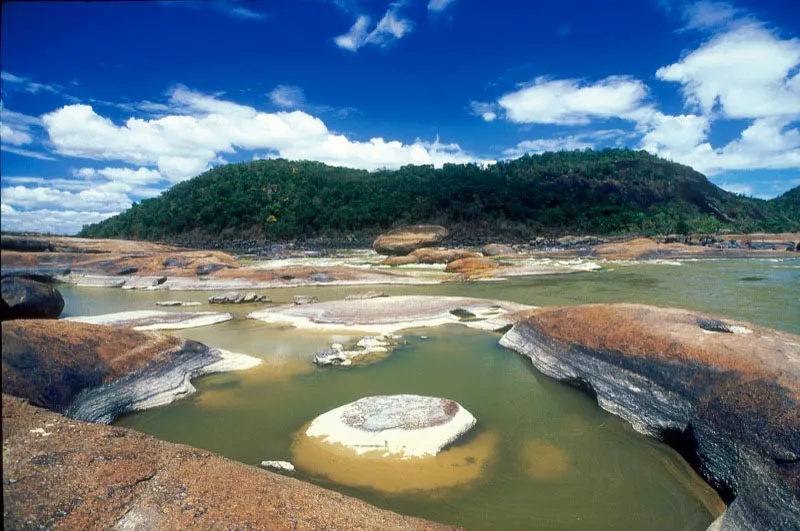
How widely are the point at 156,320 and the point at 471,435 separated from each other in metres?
10.6

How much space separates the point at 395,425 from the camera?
634cm

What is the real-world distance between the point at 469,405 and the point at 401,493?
272cm

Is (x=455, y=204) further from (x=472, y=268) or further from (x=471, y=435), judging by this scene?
(x=471, y=435)

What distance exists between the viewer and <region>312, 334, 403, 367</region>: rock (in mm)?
9586

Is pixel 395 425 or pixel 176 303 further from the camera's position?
pixel 176 303

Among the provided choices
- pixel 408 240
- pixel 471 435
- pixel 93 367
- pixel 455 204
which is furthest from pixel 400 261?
pixel 455 204

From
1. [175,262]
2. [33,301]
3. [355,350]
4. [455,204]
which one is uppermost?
[455,204]

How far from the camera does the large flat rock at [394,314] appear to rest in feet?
42.5

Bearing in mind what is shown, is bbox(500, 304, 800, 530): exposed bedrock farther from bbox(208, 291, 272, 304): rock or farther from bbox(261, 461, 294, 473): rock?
bbox(208, 291, 272, 304): rock

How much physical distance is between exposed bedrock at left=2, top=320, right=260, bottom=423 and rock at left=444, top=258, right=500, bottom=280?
19.3m

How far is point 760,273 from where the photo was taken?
2541cm

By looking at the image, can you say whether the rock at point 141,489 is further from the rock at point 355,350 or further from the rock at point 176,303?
the rock at point 176,303

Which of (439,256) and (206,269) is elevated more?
(206,269)

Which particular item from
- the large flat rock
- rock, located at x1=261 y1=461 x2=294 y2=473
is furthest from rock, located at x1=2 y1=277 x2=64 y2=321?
rock, located at x1=261 y1=461 x2=294 y2=473
